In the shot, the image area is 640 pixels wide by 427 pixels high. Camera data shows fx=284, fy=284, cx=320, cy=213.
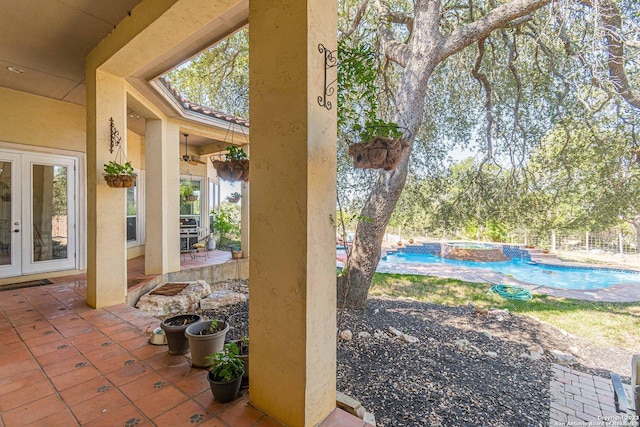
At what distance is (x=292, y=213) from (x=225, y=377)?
3.90ft

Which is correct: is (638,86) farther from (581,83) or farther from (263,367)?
(263,367)

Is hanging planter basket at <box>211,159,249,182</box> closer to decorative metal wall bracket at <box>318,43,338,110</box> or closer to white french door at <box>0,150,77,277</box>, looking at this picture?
decorative metal wall bracket at <box>318,43,338,110</box>

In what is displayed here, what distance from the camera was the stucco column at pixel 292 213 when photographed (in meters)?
1.46

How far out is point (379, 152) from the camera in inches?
88.8

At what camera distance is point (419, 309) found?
18.9ft

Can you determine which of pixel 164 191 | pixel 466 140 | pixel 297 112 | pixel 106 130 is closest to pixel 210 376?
pixel 297 112

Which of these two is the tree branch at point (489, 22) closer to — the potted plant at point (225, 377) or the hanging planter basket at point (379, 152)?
the hanging planter basket at point (379, 152)

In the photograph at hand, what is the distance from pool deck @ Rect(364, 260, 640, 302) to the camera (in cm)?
787

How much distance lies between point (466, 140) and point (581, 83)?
2133 millimetres

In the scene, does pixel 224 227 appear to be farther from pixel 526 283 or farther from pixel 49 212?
pixel 526 283

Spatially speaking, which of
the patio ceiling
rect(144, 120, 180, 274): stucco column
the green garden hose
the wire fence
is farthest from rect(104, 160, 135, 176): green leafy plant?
the wire fence

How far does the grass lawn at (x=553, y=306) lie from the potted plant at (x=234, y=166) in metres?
5.45

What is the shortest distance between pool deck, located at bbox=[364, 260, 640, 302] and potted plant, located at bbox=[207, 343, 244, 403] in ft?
29.1

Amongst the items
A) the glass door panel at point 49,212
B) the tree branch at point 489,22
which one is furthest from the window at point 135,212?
the tree branch at point 489,22
